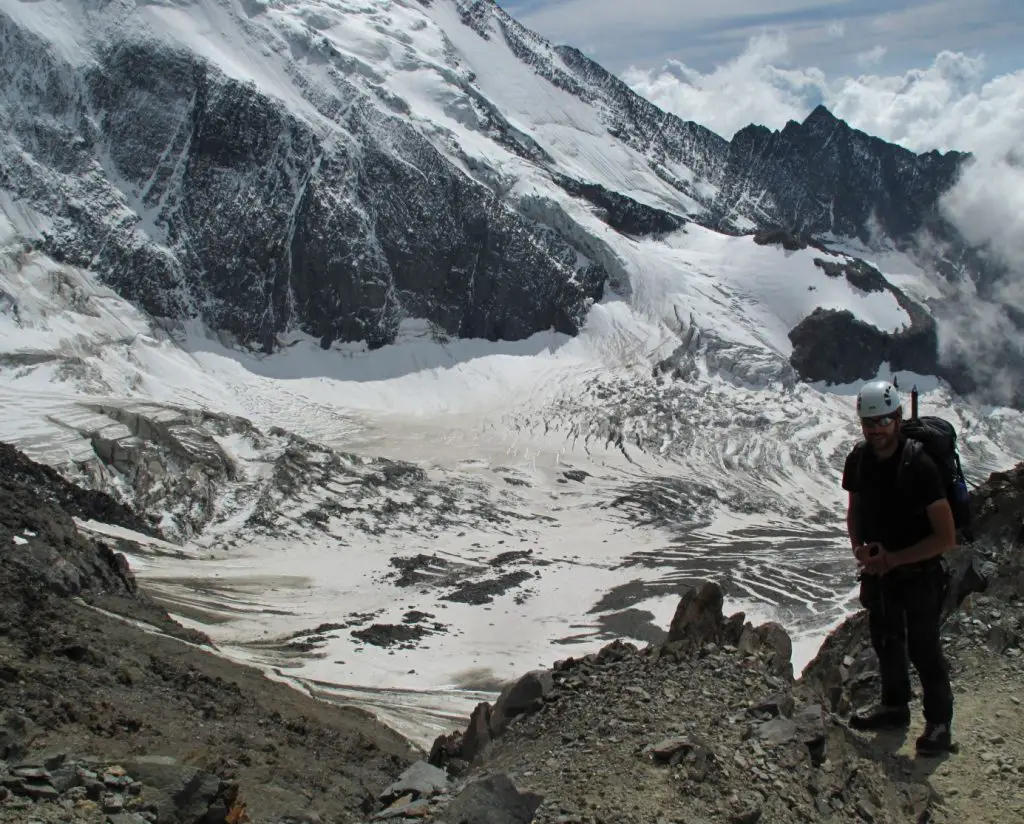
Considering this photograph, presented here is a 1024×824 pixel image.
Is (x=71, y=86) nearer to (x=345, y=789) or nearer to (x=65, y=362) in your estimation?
(x=65, y=362)

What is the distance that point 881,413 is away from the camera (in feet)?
36.8

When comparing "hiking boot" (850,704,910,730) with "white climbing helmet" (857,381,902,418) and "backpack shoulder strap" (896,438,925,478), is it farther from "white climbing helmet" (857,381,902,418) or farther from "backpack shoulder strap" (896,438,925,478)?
"white climbing helmet" (857,381,902,418)

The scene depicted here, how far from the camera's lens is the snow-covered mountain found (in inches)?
3150

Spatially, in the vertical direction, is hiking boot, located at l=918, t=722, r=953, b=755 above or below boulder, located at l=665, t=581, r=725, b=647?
above

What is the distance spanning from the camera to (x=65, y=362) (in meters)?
110

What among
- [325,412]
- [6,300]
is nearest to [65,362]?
[6,300]

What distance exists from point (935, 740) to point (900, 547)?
82.0 inches

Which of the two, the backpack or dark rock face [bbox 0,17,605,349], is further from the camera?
dark rock face [bbox 0,17,605,349]

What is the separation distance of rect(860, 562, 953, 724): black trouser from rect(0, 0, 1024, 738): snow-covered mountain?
44553mm

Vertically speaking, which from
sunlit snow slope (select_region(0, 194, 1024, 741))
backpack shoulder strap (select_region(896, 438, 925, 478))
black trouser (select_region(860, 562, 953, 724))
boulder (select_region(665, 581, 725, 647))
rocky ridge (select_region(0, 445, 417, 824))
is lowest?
sunlit snow slope (select_region(0, 194, 1024, 741))

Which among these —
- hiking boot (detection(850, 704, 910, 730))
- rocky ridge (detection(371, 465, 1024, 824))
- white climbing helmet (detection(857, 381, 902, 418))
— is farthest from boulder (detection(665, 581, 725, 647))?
white climbing helmet (detection(857, 381, 902, 418))

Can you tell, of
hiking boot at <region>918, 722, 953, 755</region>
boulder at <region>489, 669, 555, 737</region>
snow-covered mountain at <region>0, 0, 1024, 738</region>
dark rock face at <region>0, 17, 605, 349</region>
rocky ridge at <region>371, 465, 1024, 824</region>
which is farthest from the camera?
dark rock face at <region>0, 17, 605, 349</region>

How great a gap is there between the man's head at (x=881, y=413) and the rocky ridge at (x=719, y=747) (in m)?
3.02

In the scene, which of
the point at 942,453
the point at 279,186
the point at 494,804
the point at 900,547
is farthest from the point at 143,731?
the point at 279,186
